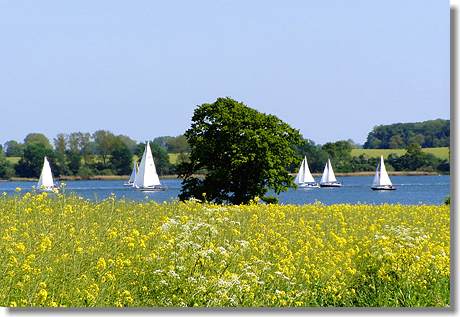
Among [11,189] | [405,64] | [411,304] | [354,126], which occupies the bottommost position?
[411,304]

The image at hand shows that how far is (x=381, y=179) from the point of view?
10828 mm

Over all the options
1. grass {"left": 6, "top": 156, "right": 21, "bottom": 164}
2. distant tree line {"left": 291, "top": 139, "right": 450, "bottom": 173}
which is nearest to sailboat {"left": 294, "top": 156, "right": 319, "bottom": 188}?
distant tree line {"left": 291, "top": 139, "right": 450, "bottom": 173}

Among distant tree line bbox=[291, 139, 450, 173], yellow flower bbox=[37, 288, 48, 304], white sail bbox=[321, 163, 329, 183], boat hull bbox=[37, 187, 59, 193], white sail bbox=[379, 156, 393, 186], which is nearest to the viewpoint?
yellow flower bbox=[37, 288, 48, 304]

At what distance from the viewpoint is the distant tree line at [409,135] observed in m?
8.55

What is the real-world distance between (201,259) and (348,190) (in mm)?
4934

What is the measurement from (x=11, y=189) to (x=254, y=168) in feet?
25.8

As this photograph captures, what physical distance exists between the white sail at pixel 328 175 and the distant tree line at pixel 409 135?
2.63 feet

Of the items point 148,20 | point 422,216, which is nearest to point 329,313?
point 148,20

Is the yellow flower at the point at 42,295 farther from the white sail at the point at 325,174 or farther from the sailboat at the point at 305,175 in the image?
the sailboat at the point at 305,175

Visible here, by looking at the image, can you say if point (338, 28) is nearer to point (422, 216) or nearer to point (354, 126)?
point (354, 126)

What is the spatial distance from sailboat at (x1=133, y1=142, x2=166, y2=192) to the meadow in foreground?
0.31 m

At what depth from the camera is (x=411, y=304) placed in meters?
8.23

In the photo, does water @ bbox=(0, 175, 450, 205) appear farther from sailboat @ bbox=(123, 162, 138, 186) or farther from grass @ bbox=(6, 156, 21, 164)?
grass @ bbox=(6, 156, 21, 164)

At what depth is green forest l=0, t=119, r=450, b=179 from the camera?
845cm
